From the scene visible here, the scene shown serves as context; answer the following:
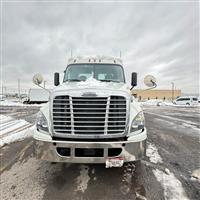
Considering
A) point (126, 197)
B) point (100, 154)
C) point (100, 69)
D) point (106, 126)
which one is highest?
point (100, 69)

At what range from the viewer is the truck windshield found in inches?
199

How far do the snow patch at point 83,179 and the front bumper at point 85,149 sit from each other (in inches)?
22.3

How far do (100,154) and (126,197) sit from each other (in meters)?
0.77

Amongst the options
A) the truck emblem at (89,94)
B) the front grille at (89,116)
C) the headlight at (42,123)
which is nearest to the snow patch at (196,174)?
the front grille at (89,116)

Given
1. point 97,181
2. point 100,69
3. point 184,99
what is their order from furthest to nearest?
point 184,99
point 100,69
point 97,181

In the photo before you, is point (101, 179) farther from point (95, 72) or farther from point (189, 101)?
point (189, 101)

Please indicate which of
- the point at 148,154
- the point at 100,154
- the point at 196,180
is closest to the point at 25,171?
the point at 100,154

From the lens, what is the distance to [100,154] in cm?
313

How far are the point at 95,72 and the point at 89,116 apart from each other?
2249mm

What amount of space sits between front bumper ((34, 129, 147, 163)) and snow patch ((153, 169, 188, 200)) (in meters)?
0.72

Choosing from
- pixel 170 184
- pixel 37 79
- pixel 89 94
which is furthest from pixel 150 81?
pixel 37 79

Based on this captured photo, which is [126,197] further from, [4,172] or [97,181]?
[4,172]

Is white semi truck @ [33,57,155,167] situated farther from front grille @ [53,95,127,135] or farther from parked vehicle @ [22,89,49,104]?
parked vehicle @ [22,89,49,104]

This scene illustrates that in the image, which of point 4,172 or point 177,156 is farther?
point 177,156
